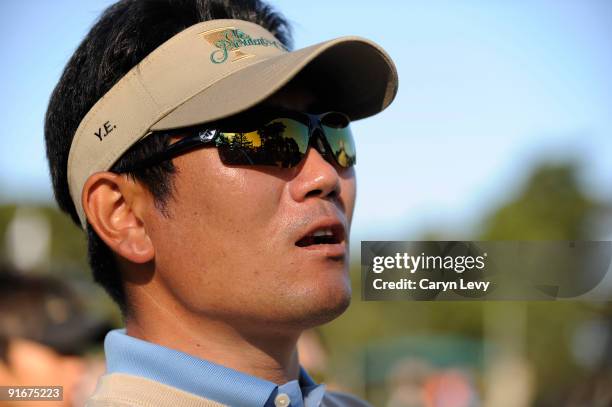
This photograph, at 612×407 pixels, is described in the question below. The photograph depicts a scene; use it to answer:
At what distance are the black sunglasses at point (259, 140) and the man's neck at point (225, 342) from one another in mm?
396

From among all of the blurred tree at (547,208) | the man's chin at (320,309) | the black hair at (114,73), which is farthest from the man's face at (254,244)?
the blurred tree at (547,208)

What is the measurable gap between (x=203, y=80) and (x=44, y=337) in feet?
9.37

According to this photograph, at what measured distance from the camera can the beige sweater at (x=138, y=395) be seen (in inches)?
72.3

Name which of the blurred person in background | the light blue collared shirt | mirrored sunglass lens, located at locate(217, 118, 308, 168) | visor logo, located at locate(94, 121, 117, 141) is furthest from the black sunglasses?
the blurred person in background

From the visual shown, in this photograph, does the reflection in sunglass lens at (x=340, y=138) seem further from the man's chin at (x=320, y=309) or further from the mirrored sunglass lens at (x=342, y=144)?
the man's chin at (x=320, y=309)

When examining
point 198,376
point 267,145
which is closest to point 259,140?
point 267,145

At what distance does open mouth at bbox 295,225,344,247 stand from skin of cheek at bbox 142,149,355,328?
4cm

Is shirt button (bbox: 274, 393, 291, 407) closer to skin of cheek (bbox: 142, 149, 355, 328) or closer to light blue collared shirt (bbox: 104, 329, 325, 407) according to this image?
light blue collared shirt (bbox: 104, 329, 325, 407)

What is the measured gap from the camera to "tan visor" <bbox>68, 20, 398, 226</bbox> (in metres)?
1.89

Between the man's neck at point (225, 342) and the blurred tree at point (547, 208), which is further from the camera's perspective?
the blurred tree at point (547, 208)

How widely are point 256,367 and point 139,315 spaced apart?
0.36 m

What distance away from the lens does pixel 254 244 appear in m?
1.88

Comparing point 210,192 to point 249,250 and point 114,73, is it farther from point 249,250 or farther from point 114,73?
point 114,73

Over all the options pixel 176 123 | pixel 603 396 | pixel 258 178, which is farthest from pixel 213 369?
pixel 603 396
